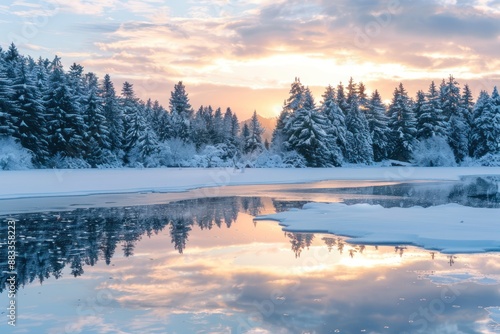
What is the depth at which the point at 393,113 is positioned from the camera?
84.9 metres

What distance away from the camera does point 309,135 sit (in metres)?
69.1

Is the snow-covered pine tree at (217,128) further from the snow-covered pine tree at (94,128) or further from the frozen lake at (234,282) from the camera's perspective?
the frozen lake at (234,282)

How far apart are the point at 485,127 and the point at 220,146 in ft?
140

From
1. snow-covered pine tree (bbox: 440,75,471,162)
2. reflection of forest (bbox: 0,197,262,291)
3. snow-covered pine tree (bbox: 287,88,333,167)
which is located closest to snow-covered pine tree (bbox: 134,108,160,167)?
snow-covered pine tree (bbox: 287,88,333,167)

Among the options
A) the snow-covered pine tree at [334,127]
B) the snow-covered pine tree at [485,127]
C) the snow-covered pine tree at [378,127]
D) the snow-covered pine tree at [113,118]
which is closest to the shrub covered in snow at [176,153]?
the snow-covered pine tree at [113,118]

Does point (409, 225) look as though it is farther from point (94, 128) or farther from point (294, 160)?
point (94, 128)

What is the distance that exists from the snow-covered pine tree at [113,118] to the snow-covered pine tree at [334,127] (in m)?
30.2

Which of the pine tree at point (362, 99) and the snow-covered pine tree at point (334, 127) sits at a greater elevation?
the pine tree at point (362, 99)

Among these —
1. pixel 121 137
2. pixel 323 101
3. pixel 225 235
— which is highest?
pixel 323 101

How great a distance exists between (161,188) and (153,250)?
21437 millimetres

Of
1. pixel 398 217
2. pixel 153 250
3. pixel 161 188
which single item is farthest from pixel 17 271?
pixel 161 188

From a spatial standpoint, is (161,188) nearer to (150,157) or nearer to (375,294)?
(375,294)

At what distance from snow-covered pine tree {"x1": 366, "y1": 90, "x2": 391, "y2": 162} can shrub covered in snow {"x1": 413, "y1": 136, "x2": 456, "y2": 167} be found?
4.97 meters

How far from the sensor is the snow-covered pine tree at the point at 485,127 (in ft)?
265
